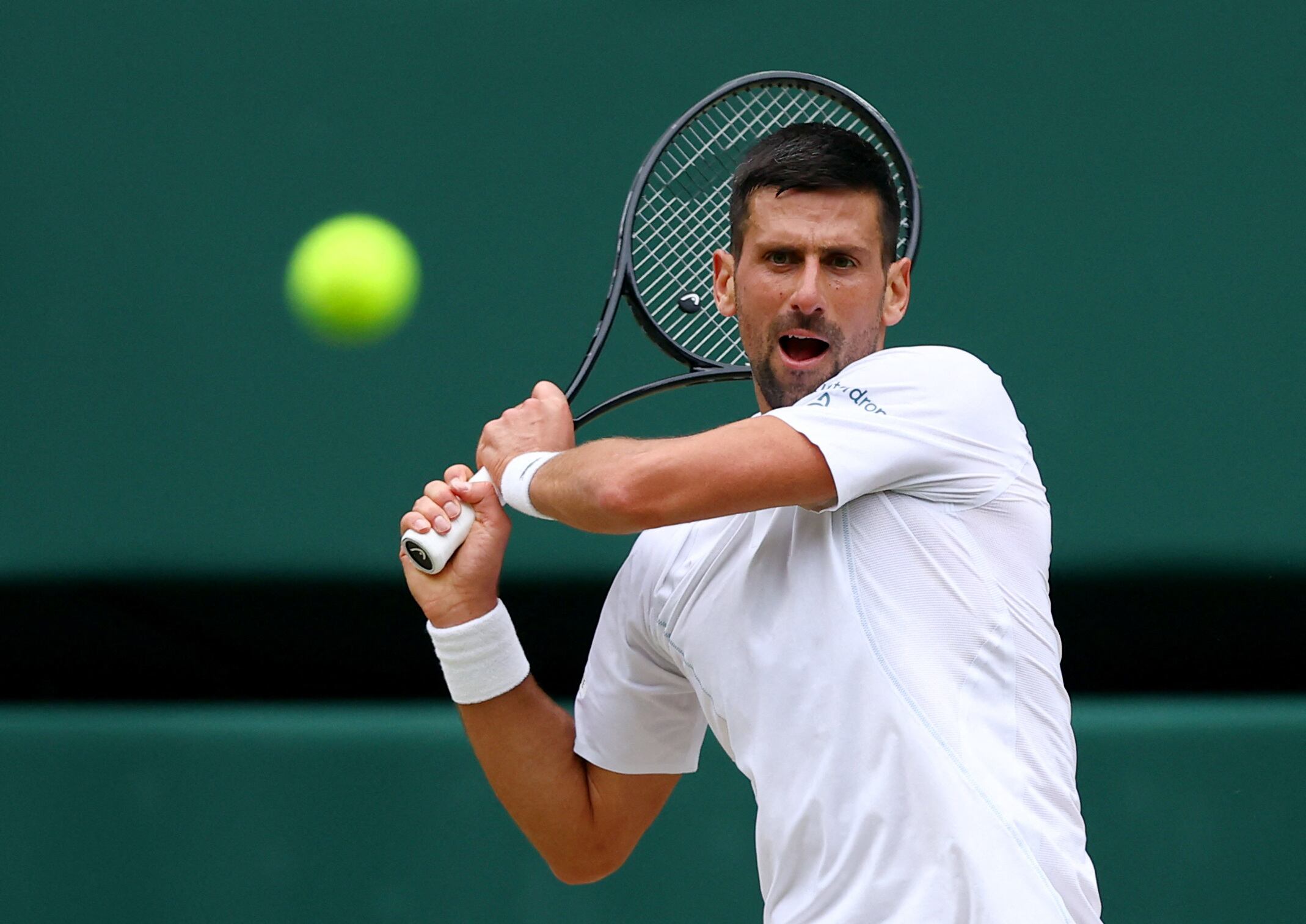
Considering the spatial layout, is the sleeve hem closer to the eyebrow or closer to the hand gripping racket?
the hand gripping racket

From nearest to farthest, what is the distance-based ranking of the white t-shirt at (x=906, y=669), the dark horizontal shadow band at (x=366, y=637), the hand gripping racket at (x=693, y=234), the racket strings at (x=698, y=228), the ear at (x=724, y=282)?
the white t-shirt at (x=906, y=669)
the ear at (x=724, y=282)
the hand gripping racket at (x=693, y=234)
the racket strings at (x=698, y=228)
the dark horizontal shadow band at (x=366, y=637)

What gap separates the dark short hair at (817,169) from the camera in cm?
163

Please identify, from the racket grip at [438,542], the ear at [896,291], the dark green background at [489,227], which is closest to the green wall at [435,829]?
the dark green background at [489,227]

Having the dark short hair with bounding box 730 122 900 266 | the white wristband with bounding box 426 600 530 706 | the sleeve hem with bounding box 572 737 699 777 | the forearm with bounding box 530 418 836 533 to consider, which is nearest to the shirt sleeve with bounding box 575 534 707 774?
the sleeve hem with bounding box 572 737 699 777

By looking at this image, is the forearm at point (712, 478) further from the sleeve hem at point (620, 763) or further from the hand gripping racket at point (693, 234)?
the sleeve hem at point (620, 763)

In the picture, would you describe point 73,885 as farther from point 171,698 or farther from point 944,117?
point 944,117

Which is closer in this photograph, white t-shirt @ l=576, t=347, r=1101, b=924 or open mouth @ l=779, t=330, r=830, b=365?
white t-shirt @ l=576, t=347, r=1101, b=924

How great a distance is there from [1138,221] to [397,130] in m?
1.35

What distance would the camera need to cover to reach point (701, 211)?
2.17 m

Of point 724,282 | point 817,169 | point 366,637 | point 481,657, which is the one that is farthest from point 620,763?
point 366,637

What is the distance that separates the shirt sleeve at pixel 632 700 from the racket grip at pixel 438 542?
20 cm

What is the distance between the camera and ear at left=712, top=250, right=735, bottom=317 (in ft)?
5.90

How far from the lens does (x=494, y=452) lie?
5.61 feet

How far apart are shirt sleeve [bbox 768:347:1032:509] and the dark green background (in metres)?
1.16
